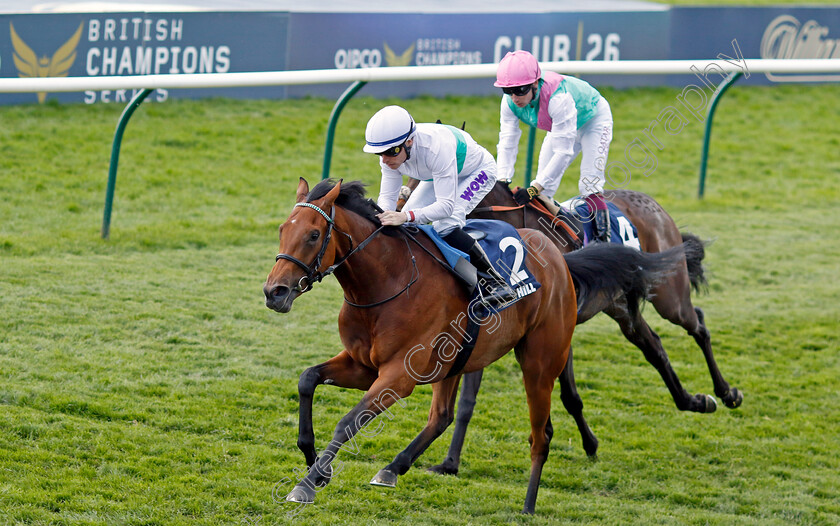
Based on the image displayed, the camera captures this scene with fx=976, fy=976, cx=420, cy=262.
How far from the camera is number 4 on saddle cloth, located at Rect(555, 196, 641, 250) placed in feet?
19.3

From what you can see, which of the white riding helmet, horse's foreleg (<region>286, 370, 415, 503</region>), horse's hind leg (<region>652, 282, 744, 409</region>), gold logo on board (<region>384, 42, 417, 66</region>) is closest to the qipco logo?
gold logo on board (<region>384, 42, 417, 66</region>)

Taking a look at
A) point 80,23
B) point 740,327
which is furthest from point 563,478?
point 80,23

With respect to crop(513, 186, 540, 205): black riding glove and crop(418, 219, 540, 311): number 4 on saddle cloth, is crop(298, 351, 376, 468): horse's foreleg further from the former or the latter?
crop(513, 186, 540, 205): black riding glove

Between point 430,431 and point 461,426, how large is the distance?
0.49 metres

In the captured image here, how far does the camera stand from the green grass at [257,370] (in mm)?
4832

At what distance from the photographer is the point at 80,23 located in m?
10.5

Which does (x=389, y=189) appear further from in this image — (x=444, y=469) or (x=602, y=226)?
(x=602, y=226)

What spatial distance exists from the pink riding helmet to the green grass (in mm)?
2065

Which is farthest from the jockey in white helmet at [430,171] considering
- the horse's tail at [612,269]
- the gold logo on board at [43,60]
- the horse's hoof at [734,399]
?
the gold logo on board at [43,60]

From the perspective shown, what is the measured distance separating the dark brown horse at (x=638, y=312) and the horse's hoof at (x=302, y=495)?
1.43 m

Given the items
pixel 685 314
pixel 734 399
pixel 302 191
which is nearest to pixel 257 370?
pixel 302 191

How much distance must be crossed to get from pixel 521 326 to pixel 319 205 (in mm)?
1308

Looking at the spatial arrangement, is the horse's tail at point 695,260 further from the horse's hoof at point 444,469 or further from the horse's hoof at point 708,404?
the horse's hoof at point 444,469

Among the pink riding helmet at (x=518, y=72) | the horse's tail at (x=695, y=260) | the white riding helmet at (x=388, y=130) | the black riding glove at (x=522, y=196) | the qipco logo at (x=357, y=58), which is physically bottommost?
the horse's tail at (x=695, y=260)
